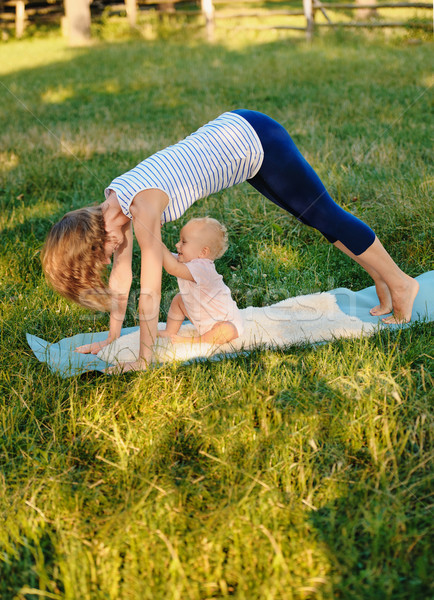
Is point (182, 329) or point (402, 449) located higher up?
point (402, 449)

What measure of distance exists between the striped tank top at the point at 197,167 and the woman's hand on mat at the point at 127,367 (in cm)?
72

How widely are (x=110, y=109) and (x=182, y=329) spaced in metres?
6.37

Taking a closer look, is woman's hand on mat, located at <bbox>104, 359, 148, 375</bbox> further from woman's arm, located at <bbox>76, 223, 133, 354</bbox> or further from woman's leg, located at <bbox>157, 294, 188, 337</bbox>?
woman's leg, located at <bbox>157, 294, 188, 337</bbox>

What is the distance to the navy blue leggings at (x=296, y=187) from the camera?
121 inches

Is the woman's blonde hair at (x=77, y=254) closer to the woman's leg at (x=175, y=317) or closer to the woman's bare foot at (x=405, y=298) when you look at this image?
the woman's leg at (x=175, y=317)

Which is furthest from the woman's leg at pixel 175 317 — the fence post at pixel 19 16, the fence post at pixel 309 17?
the fence post at pixel 19 16

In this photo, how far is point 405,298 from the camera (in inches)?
129

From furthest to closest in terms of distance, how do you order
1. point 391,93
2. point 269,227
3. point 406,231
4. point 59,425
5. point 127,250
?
point 391,93 → point 269,227 → point 406,231 → point 127,250 → point 59,425

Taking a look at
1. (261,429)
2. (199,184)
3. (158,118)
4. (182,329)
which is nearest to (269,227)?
(182,329)

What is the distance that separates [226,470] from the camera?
7.20 ft

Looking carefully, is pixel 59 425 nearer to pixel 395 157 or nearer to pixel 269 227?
pixel 269 227

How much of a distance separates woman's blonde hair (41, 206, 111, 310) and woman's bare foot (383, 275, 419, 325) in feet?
5.28

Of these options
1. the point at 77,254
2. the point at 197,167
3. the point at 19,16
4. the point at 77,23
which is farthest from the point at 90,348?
the point at 19,16

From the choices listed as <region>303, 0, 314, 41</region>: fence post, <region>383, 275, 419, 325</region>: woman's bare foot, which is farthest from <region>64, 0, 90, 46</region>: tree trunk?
Result: <region>383, 275, 419, 325</region>: woman's bare foot
